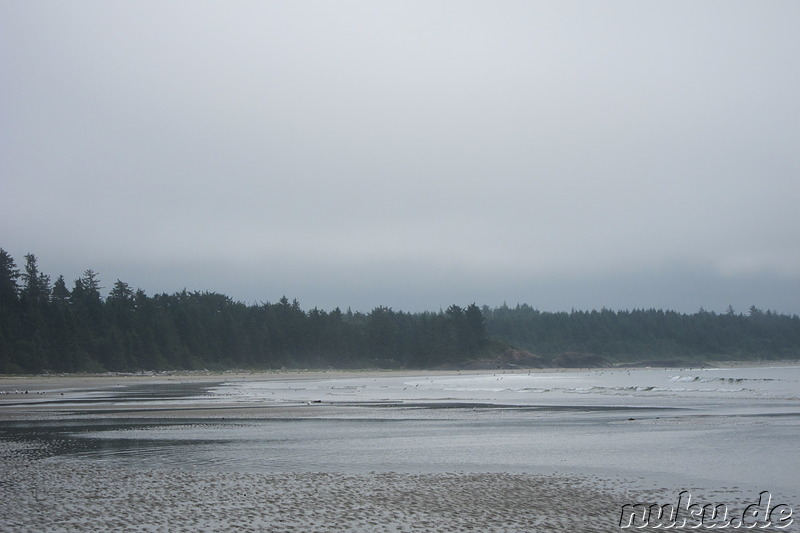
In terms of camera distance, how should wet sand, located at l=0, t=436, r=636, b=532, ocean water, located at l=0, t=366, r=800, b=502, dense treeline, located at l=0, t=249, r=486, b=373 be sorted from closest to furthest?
wet sand, located at l=0, t=436, r=636, b=532, ocean water, located at l=0, t=366, r=800, b=502, dense treeline, located at l=0, t=249, r=486, b=373

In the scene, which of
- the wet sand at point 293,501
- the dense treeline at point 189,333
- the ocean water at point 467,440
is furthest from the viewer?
the dense treeline at point 189,333

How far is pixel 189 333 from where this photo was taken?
472ft

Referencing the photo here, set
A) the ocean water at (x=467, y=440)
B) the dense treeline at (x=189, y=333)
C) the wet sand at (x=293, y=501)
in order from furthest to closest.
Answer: the dense treeline at (x=189, y=333) < the ocean water at (x=467, y=440) < the wet sand at (x=293, y=501)

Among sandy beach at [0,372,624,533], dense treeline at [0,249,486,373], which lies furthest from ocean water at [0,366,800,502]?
dense treeline at [0,249,486,373]

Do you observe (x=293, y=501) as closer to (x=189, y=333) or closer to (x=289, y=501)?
(x=289, y=501)

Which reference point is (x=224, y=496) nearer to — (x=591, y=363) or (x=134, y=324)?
(x=134, y=324)

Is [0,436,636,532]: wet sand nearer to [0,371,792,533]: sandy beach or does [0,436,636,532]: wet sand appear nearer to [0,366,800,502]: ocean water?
[0,371,792,533]: sandy beach

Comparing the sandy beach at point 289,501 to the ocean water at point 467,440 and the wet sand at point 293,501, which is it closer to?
the wet sand at point 293,501

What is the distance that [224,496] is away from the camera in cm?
1761

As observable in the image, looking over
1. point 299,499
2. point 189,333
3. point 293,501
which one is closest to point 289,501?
point 293,501

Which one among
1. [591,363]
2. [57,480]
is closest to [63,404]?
[57,480]

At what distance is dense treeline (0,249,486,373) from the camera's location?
113 metres

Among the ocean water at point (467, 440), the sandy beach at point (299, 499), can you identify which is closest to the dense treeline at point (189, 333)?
the ocean water at point (467, 440)

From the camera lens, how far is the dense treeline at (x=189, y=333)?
113000 mm
